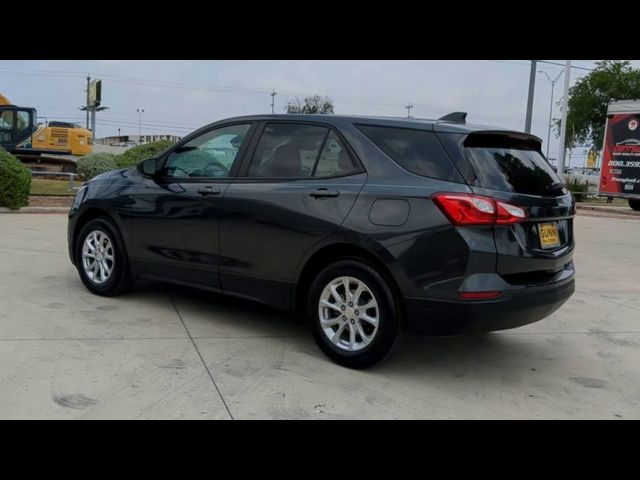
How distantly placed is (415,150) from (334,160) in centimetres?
63

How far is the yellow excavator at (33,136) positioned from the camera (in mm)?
25703

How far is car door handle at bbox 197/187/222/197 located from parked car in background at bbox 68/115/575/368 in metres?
0.01

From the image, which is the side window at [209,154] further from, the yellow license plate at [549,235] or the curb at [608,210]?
the curb at [608,210]

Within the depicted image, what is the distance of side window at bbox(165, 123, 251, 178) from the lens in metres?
5.09

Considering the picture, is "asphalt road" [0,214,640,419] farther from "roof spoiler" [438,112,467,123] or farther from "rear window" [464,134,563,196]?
"roof spoiler" [438,112,467,123]

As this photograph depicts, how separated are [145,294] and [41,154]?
24269 millimetres

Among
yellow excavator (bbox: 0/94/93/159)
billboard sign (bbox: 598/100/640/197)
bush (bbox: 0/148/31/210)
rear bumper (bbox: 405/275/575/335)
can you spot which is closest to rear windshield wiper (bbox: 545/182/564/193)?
rear bumper (bbox: 405/275/575/335)

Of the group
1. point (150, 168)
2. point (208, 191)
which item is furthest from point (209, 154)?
point (150, 168)

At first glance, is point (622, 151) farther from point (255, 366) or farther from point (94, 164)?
point (255, 366)

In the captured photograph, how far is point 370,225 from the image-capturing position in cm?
405
